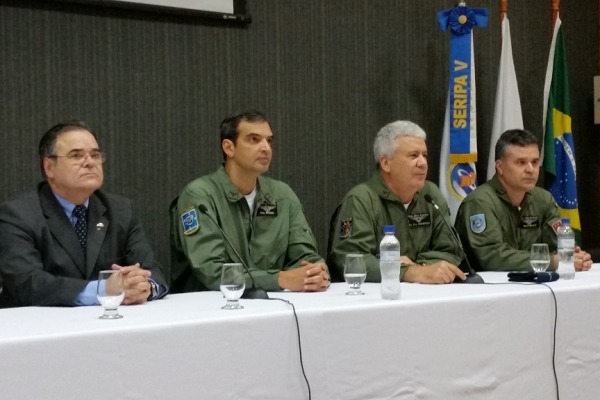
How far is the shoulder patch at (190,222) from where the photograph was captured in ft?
9.38

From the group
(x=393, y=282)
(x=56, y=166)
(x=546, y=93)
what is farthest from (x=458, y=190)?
(x=56, y=166)

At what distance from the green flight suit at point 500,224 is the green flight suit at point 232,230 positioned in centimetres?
87

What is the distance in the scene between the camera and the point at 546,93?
15.6 ft

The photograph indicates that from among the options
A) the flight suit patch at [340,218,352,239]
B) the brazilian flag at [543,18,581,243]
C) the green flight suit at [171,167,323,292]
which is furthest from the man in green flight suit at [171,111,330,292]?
the brazilian flag at [543,18,581,243]

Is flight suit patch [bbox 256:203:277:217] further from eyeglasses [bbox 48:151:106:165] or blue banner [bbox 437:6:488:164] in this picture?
blue banner [bbox 437:6:488:164]

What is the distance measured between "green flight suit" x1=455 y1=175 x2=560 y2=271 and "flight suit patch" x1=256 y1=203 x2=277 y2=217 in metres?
1.03

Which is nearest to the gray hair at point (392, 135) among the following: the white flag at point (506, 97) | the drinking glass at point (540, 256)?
the drinking glass at point (540, 256)

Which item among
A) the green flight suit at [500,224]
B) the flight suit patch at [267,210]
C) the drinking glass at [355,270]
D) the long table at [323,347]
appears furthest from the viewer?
the green flight suit at [500,224]

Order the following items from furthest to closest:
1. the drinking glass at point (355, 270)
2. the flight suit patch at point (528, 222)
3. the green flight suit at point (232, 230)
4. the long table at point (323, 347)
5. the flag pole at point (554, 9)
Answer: the flag pole at point (554, 9)
the flight suit patch at point (528, 222)
the green flight suit at point (232, 230)
the drinking glass at point (355, 270)
the long table at point (323, 347)

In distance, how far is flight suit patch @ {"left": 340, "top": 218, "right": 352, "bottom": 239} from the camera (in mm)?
3284

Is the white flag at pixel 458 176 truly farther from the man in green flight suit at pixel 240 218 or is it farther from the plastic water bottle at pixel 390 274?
the plastic water bottle at pixel 390 274

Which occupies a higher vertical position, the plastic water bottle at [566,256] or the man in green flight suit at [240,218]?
the man in green flight suit at [240,218]

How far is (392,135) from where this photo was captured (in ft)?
11.5

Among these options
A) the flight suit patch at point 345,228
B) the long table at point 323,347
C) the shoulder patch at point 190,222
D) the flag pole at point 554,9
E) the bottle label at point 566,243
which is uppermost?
the flag pole at point 554,9
